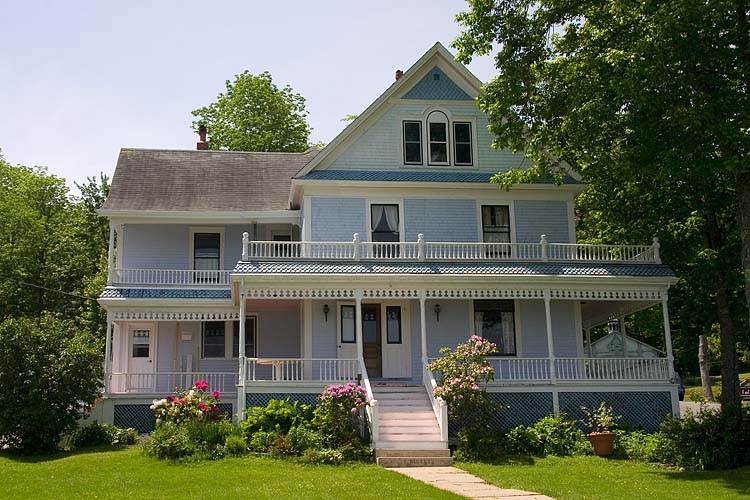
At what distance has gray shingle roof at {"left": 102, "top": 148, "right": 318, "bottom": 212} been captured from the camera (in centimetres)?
2580

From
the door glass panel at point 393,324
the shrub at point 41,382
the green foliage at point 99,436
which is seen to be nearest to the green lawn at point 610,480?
the door glass panel at point 393,324

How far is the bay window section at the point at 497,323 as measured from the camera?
2306cm

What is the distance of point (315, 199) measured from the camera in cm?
2336

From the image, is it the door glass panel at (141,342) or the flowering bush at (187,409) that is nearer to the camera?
the flowering bush at (187,409)

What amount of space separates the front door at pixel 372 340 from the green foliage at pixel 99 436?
6506 mm

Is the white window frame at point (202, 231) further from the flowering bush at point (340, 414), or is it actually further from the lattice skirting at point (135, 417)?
the flowering bush at point (340, 414)

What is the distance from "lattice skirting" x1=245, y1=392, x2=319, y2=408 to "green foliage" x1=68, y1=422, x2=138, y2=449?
286cm

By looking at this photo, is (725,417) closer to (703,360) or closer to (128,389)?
Result: (128,389)

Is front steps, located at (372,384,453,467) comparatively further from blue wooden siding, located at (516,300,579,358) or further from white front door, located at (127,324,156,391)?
white front door, located at (127,324,156,391)

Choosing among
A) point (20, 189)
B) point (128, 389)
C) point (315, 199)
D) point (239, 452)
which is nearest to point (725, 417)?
point (239, 452)

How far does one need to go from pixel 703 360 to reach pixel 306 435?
21.8 metres

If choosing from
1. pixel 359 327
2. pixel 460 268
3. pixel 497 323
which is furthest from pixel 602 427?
pixel 359 327

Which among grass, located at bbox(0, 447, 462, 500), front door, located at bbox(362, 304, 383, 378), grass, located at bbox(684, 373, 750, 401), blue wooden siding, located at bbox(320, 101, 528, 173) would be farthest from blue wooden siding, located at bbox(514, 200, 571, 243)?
grass, located at bbox(684, 373, 750, 401)

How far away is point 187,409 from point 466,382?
6.19 m
